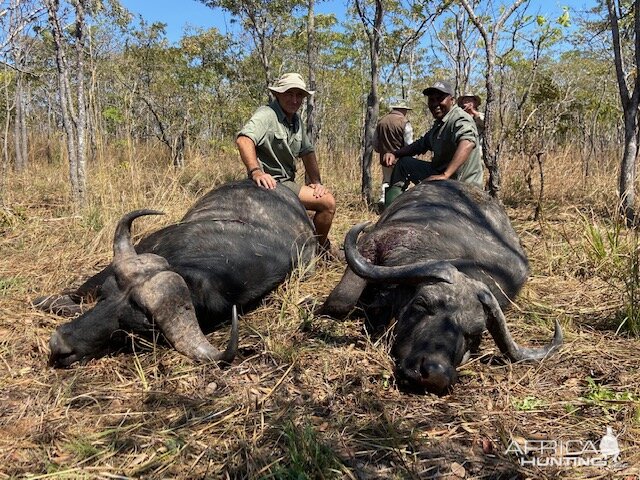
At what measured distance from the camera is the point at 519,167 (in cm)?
834

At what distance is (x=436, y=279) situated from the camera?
262 cm

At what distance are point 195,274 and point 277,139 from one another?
1.92 meters

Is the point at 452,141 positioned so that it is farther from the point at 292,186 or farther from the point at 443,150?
the point at 292,186

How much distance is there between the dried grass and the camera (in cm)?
184

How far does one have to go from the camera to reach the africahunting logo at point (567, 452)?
1.88m

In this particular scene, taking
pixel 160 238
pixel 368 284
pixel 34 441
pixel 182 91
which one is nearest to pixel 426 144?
pixel 368 284

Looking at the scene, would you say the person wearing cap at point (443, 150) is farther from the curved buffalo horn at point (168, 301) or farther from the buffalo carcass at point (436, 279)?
the curved buffalo horn at point (168, 301)

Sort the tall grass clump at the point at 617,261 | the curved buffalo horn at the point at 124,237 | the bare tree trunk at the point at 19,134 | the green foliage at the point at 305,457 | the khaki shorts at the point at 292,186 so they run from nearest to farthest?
the green foliage at the point at 305,457 < the curved buffalo horn at the point at 124,237 < the tall grass clump at the point at 617,261 < the khaki shorts at the point at 292,186 < the bare tree trunk at the point at 19,134

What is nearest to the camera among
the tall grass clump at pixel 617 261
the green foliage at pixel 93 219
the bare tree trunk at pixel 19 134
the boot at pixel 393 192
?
the tall grass clump at pixel 617 261

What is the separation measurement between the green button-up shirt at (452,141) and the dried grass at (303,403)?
6.50ft

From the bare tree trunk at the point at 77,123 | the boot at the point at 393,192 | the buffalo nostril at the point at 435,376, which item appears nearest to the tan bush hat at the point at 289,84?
the boot at the point at 393,192

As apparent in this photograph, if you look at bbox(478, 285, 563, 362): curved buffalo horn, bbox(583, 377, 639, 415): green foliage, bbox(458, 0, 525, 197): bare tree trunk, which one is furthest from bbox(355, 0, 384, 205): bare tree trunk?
bbox(583, 377, 639, 415): green foliage

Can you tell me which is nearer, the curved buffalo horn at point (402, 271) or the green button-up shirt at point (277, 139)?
the curved buffalo horn at point (402, 271)

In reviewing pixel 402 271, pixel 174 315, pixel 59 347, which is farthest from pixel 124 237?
pixel 402 271
